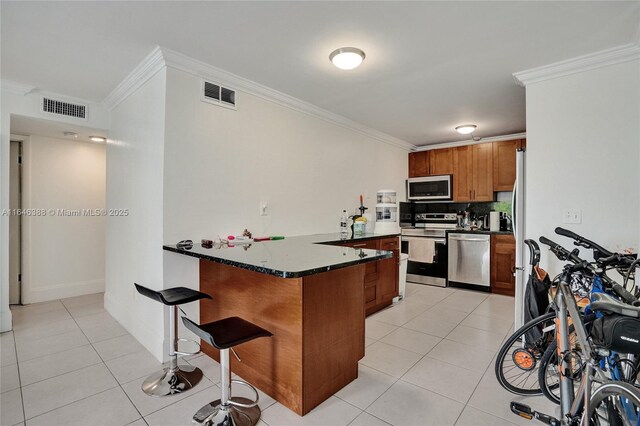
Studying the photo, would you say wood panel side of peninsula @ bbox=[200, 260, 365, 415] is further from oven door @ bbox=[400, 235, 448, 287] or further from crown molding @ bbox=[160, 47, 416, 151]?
oven door @ bbox=[400, 235, 448, 287]

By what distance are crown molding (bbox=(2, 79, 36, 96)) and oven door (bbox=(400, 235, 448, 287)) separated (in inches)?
194

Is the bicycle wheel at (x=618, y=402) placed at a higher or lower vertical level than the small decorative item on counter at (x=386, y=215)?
lower

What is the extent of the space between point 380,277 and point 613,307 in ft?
8.65

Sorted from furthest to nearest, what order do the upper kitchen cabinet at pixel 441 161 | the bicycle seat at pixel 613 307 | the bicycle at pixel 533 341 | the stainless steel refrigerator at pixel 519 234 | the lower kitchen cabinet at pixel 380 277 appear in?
the upper kitchen cabinet at pixel 441 161 → the lower kitchen cabinet at pixel 380 277 → the stainless steel refrigerator at pixel 519 234 → the bicycle at pixel 533 341 → the bicycle seat at pixel 613 307

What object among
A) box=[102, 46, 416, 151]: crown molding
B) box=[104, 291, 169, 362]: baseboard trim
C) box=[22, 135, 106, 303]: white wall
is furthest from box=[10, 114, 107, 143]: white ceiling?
box=[104, 291, 169, 362]: baseboard trim

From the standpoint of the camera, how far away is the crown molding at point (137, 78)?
2.44 m

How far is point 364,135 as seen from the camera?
14.7 ft

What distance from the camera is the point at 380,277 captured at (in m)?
3.66

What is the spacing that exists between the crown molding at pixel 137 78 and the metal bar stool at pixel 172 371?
5.57 ft

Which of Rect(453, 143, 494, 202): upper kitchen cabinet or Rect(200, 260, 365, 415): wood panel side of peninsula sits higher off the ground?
Rect(453, 143, 494, 202): upper kitchen cabinet

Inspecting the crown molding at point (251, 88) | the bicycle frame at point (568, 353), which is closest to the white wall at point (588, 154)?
the bicycle frame at point (568, 353)

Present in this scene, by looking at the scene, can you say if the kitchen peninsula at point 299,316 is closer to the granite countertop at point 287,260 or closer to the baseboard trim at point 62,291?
the granite countertop at point 287,260

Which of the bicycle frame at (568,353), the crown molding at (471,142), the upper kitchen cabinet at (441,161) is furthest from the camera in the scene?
the upper kitchen cabinet at (441,161)

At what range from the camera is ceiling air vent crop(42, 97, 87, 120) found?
10.4 ft
